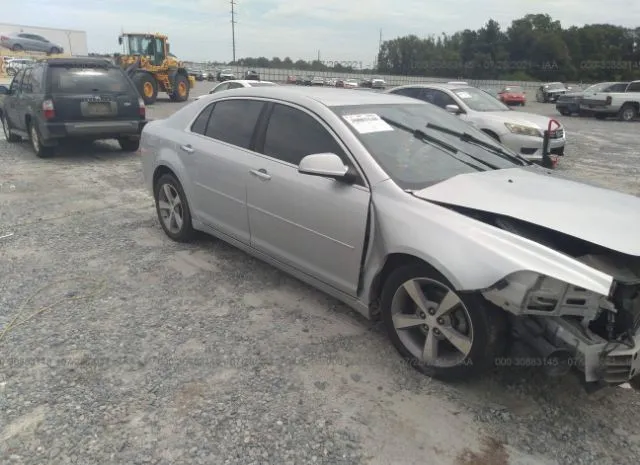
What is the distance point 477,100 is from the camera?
973 centimetres

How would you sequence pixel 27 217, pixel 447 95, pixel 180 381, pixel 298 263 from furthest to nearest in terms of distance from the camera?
pixel 447 95, pixel 27 217, pixel 298 263, pixel 180 381

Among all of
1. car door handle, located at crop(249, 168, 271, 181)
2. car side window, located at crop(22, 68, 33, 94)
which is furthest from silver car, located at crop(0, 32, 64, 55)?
car door handle, located at crop(249, 168, 271, 181)

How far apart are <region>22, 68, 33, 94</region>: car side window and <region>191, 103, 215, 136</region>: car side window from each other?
6436 mm

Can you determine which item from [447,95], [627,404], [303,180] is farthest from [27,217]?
[447,95]

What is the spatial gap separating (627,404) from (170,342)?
2.68 m

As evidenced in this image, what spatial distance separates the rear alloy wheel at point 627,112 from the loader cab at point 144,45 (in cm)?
2002

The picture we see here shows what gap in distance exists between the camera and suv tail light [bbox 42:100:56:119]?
28.0ft

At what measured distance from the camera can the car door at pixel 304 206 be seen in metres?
3.11

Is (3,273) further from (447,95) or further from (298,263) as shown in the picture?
(447,95)

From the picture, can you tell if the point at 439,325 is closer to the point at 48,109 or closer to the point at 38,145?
the point at 48,109

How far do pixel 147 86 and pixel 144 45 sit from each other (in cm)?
263

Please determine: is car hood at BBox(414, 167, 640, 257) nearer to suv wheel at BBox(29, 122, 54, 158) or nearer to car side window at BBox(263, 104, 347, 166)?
car side window at BBox(263, 104, 347, 166)

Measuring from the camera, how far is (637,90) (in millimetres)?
21266

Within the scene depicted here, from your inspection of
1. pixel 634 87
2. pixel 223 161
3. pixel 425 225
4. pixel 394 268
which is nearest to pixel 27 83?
pixel 223 161
